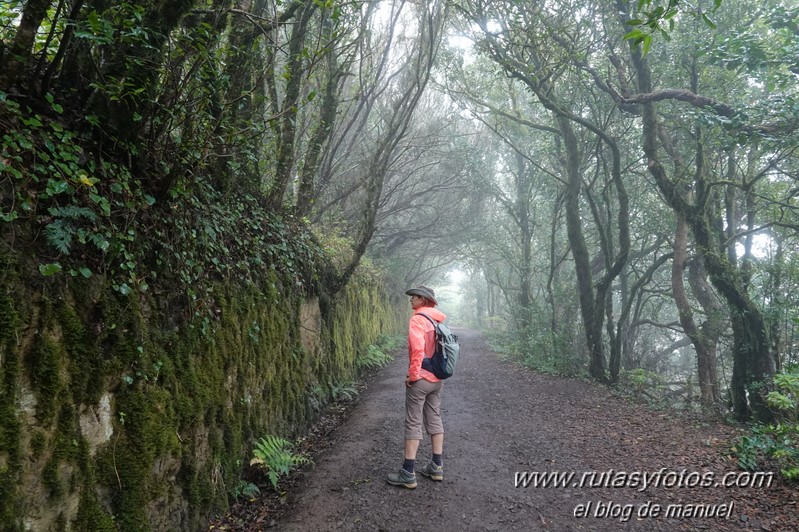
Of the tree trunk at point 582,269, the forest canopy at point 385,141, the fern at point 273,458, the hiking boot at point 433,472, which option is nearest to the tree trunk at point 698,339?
→ the forest canopy at point 385,141

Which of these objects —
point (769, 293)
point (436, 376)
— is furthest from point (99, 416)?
point (769, 293)

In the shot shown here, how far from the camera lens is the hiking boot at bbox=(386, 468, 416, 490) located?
183 inches

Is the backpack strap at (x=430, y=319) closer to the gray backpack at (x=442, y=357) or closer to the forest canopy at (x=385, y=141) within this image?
the gray backpack at (x=442, y=357)

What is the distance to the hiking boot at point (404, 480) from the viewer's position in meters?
4.66

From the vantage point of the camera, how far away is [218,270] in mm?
4598

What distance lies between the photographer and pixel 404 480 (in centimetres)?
468

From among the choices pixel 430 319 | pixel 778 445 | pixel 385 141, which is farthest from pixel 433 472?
pixel 385 141

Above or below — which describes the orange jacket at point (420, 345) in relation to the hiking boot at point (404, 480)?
above

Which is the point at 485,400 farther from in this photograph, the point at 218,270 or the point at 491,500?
the point at 218,270

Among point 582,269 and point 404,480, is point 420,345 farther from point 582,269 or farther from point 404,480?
point 582,269

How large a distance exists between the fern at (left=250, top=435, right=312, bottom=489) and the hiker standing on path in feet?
4.08

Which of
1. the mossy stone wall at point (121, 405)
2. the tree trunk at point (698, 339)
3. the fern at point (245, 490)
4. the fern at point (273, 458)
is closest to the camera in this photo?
the mossy stone wall at point (121, 405)

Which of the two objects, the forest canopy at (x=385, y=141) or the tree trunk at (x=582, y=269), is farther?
the tree trunk at (x=582, y=269)

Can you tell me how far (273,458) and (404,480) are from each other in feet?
5.16
